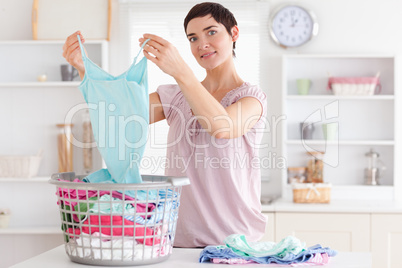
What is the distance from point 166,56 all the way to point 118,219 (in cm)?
40

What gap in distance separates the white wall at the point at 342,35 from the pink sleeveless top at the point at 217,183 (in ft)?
8.16

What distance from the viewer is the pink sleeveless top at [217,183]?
1.70 meters

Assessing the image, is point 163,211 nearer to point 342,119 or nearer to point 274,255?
point 274,255

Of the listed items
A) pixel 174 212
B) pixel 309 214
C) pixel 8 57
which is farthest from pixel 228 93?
pixel 8 57

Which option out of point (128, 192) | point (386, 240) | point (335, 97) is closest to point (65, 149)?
point (335, 97)

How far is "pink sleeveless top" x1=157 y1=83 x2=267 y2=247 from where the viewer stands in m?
1.70

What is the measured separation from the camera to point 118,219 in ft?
4.17

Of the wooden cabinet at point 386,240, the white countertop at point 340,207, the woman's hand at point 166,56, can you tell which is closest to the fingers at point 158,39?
the woman's hand at point 166,56

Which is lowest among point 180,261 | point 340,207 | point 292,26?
point 340,207

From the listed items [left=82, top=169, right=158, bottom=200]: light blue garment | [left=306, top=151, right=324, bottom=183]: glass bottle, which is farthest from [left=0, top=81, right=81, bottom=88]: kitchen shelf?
[left=82, top=169, right=158, bottom=200]: light blue garment

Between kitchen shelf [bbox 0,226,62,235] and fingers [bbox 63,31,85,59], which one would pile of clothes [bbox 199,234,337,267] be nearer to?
fingers [bbox 63,31,85,59]

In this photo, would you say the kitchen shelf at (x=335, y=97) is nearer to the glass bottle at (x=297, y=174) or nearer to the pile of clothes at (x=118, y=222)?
the glass bottle at (x=297, y=174)

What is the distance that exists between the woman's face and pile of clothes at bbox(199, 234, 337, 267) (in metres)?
0.64

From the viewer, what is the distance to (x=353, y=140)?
4164 millimetres
